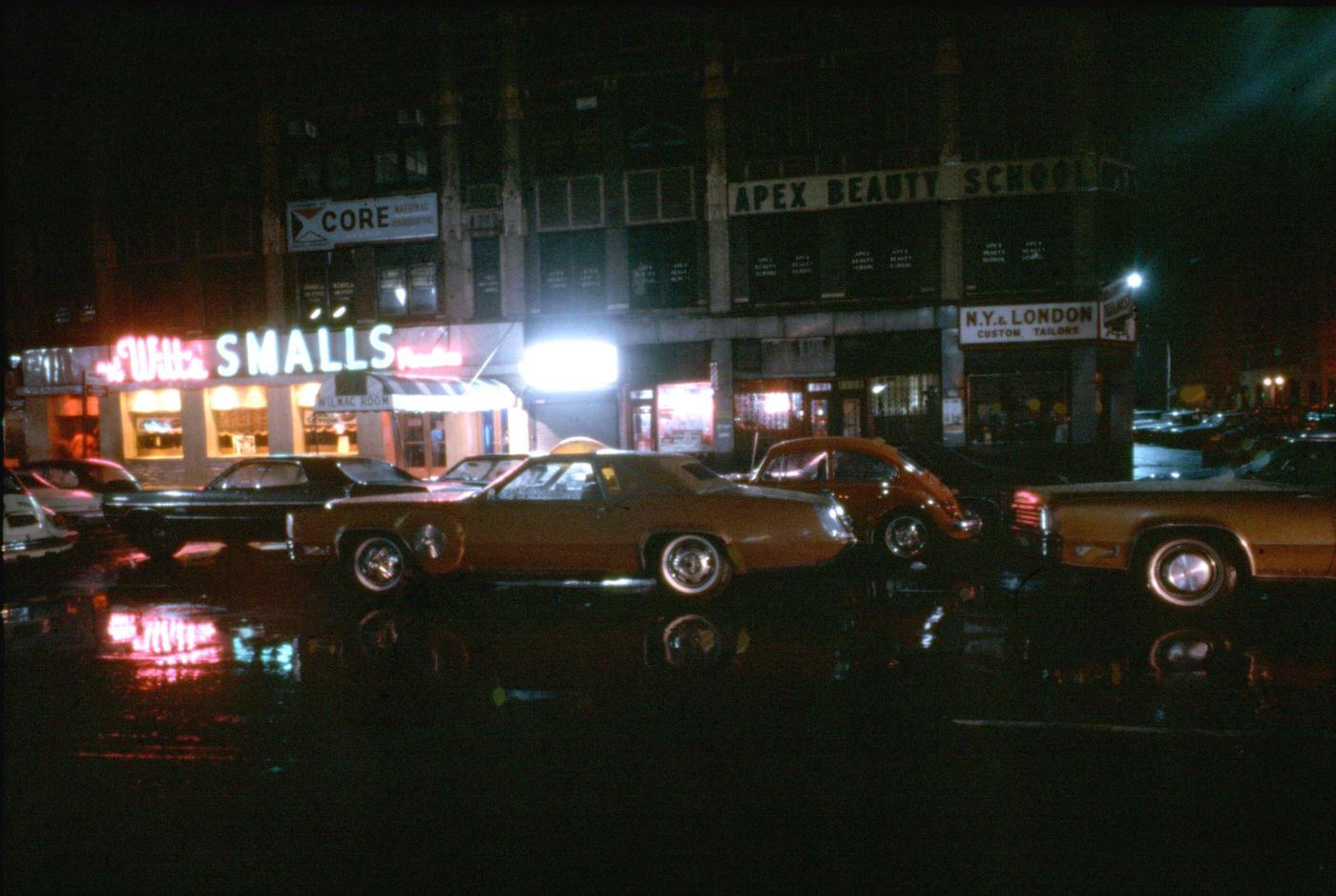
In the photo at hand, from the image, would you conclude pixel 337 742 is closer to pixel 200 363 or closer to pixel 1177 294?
pixel 200 363

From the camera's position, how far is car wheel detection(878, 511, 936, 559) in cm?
1083

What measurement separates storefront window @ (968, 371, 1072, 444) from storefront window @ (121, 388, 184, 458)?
76.7ft

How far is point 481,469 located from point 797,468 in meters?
5.69

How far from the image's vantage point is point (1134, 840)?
3.62m

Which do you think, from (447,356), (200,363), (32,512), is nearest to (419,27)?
(447,356)

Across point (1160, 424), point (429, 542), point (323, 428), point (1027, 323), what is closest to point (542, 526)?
point (429, 542)

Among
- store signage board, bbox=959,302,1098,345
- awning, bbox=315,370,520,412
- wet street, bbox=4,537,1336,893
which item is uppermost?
store signage board, bbox=959,302,1098,345

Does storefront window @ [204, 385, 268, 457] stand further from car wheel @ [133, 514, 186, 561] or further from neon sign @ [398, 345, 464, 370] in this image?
car wheel @ [133, 514, 186, 561]

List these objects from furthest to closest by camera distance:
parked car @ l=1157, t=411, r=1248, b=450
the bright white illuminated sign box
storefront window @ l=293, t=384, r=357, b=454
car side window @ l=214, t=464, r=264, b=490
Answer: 1. parked car @ l=1157, t=411, r=1248, b=450
2. storefront window @ l=293, t=384, r=357, b=454
3. the bright white illuminated sign box
4. car side window @ l=214, t=464, r=264, b=490

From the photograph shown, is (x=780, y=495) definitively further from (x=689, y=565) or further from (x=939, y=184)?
(x=939, y=184)

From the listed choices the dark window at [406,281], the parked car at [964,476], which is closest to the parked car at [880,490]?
the parked car at [964,476]

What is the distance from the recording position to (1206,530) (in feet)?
24.7

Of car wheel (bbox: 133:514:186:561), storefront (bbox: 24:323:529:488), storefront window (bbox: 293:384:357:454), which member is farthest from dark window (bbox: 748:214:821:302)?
car wheel (bbox: 133:514:186:561)

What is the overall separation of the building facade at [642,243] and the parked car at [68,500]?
17.3ft
